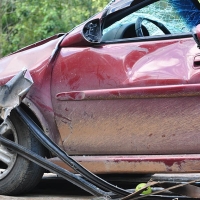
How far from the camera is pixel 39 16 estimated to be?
16375 mm

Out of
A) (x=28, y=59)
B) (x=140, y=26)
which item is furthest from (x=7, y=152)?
(x=140, y=26)

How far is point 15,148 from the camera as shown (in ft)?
14.3

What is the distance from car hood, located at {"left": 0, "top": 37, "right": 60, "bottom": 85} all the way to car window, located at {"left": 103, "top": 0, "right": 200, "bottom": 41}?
462 mm

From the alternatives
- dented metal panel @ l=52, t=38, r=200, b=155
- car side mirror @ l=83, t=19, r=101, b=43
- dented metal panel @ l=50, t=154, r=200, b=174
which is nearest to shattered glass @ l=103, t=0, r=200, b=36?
car side mirror @ l=83, t=19, r=101, b=43

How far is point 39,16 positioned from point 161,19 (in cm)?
1194

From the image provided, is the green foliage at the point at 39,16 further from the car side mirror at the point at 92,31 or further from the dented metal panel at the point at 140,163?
the dented metal panel at the point at 140,163

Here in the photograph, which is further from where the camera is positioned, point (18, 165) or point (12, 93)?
point (18, 165)

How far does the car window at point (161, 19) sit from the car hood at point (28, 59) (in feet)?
1.51

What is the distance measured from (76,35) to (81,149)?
2.87 ft

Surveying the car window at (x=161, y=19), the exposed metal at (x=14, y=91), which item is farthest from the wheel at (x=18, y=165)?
the car window at (x=161, y=19)

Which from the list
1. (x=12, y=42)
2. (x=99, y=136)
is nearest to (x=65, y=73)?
(x=99, y=136)

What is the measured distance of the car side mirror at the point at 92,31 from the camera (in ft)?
14.4

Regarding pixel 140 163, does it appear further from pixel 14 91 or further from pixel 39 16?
pixel 39 16

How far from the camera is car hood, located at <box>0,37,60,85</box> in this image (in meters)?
4.49
